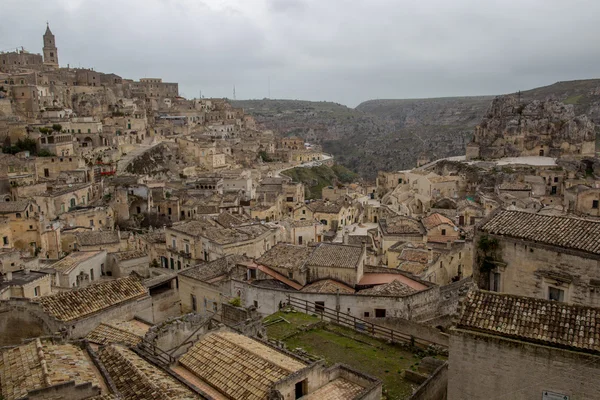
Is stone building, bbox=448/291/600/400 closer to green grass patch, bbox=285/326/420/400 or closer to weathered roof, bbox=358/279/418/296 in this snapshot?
green grass patch, bbox=285/326/420/400

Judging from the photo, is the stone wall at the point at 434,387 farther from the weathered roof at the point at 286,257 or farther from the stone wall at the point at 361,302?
the weathered roof at the point at 286,257

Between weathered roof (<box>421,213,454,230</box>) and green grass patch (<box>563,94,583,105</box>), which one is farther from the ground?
green grass patch (<box>563,94,583,105</box>)

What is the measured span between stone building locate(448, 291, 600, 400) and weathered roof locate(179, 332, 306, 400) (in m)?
4.27

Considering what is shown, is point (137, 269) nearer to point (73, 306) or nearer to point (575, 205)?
point (73, 306)

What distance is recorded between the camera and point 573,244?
14.9 metres

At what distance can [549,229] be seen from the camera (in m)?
16.0

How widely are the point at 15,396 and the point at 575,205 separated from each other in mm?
52987

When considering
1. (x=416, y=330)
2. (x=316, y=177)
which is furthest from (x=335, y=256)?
(x=316, y=177)

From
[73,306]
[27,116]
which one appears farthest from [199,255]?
[27,116]

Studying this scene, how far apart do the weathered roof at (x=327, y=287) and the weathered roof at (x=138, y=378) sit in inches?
403

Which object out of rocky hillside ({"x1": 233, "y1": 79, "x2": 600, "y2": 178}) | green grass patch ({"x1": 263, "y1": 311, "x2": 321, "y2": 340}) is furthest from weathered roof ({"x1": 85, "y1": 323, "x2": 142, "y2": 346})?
rocky hillside ({"x1": 233, "y1": 79, "x2": 600, "y2": 178})

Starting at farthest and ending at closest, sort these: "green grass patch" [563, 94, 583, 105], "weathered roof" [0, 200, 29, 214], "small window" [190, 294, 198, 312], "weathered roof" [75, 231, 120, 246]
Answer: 1. "green grass patch" [563, 94, 583, 105]
2. "weathered roof" [0, 200, 29, 214]
3. "weathered roof" [75, 231, 120, 246]
4. "small window" [190, 294, 198, 312]

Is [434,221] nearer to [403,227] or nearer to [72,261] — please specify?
[403,227]

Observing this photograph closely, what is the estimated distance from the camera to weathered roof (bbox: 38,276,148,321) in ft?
59.3
